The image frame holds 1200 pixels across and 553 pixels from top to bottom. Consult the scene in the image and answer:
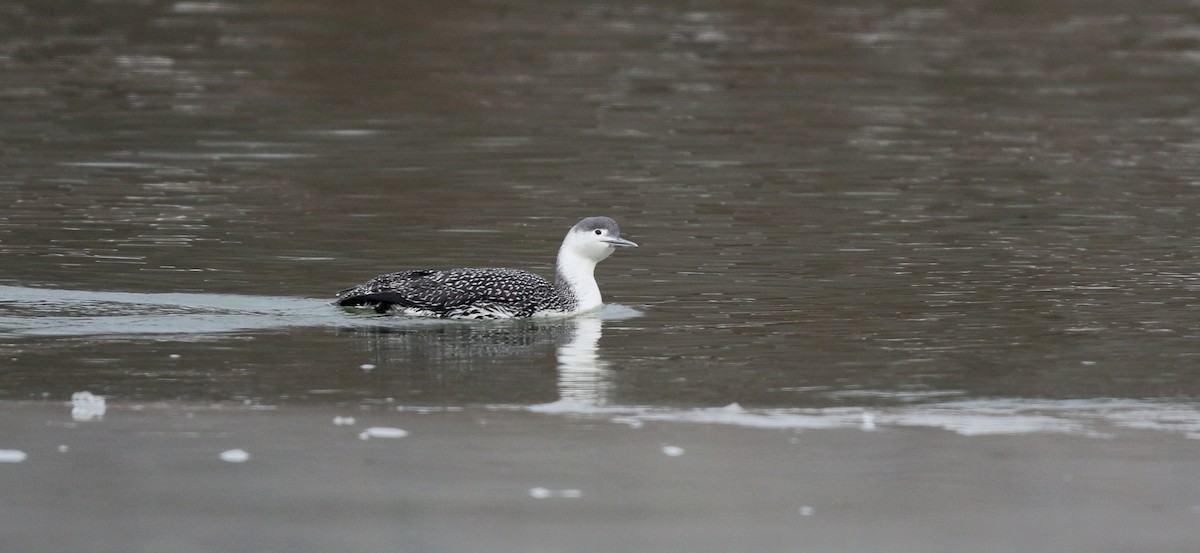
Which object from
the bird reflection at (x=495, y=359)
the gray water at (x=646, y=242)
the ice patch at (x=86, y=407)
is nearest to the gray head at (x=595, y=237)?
the bird reflection at (x=495, y=359)

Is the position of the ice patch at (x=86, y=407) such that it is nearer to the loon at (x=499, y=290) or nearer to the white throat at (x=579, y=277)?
the loon at (x=499, y=290)

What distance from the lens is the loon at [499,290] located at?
14133 millimetres

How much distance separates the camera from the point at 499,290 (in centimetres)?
1424

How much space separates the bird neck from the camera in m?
14.6

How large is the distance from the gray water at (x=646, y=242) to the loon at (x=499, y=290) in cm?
21

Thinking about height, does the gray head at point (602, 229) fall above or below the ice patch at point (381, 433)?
above

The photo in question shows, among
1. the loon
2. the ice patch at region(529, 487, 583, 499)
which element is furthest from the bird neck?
the ice patch at region(529, 487, 583, 499)

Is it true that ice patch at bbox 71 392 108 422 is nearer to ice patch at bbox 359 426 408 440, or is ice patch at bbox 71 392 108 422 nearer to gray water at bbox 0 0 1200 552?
gray water at bbox 0 0 1200 552

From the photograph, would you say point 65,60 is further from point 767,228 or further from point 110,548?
point 110,548

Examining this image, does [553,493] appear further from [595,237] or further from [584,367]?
[595,237]

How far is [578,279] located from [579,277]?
2 cm

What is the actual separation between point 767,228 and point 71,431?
9.94 meters

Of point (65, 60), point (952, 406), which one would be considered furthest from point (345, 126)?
point (952, 406)

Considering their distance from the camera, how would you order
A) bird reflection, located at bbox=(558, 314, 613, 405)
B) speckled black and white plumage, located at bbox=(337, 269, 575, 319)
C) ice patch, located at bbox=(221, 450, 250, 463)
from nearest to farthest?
ice patch, located at bbox=(221, 450, 250, 463)
bird reflection, located at bbox=(558, 314, 613, 405)
speckled black and white plumage, located at bbox=(337, 269, 575, 319)
